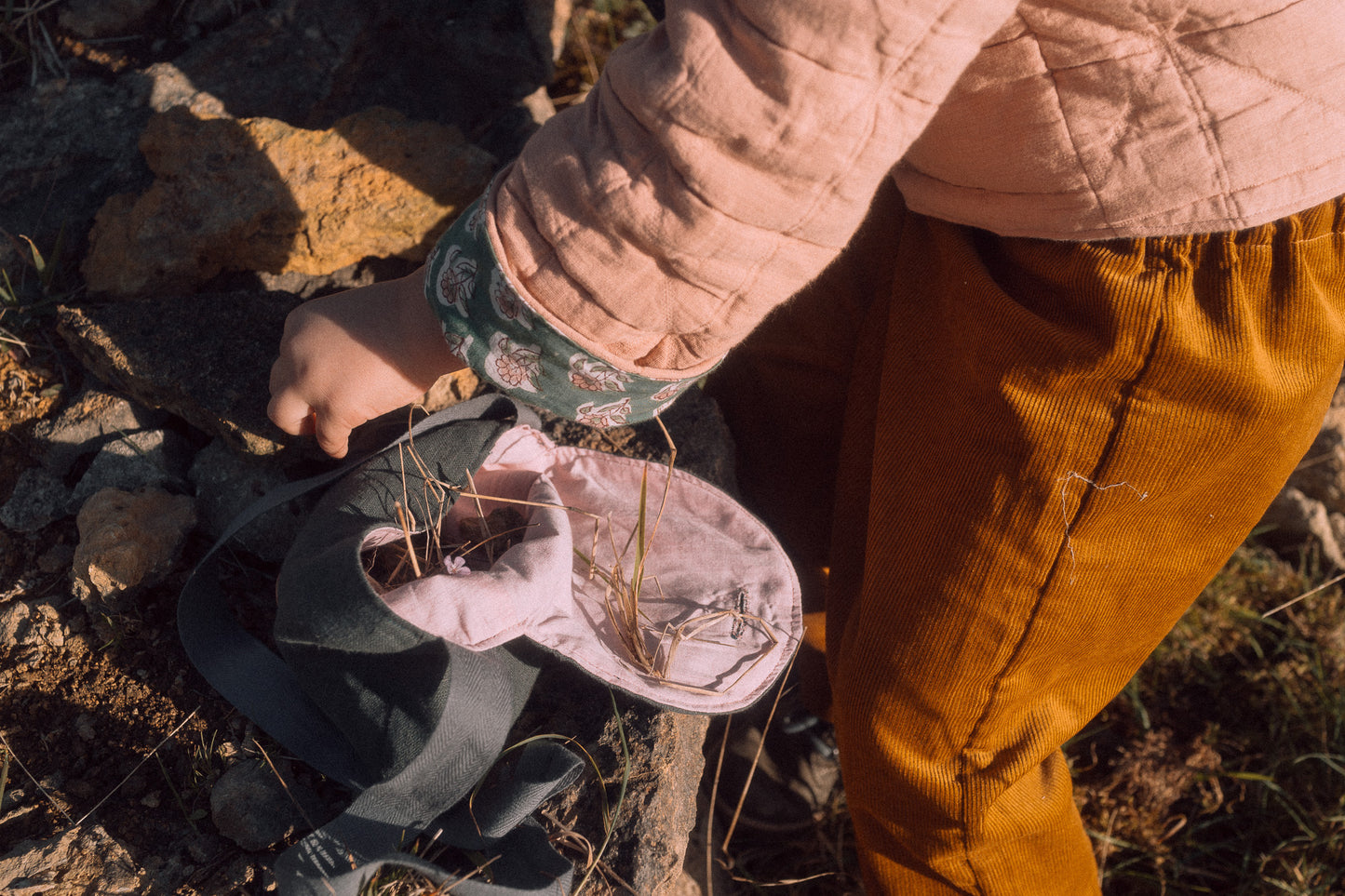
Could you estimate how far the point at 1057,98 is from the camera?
93 centimetres

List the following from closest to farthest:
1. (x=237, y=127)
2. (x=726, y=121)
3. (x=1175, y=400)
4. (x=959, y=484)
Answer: (x=726, y=121) → (x=1175, y=400) → (x=959, y=484) → (x=237, y=127)

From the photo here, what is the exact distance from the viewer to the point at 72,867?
1133 mm

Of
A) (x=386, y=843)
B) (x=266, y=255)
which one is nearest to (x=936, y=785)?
(x=386, y=843)

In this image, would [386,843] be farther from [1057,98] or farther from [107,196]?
[107,196]

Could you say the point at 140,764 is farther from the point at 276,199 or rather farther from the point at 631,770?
the point at 276,199

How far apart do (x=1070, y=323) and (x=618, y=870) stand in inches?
38.5

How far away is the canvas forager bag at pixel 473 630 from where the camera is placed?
3.59ft

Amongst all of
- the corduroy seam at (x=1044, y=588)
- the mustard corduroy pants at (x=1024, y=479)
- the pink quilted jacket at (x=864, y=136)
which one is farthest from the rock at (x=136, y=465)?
the corduroy seam at (x=1044, y=588)

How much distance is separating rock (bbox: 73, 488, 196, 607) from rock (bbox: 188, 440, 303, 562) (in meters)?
0.05

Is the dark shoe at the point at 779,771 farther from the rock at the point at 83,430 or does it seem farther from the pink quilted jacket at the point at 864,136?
→ the rock at the point at 83,430

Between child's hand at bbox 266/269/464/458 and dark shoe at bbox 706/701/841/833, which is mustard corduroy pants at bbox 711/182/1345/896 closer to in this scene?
dark shoe at bbox 706/701/841/833

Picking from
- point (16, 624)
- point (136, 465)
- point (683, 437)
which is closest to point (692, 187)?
point (683, 437)

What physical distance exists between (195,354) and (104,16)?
0.95 metres

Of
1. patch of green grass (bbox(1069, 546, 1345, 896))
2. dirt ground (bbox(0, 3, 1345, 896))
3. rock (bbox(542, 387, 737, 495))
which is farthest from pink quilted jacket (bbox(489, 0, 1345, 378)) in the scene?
patch of green grass (bbox(1069, 546, 1345, 896))
